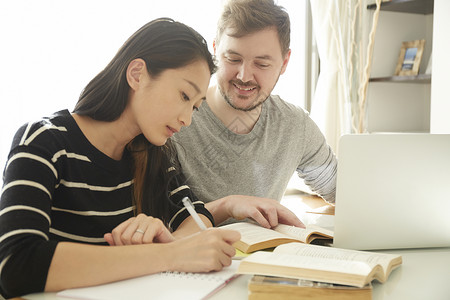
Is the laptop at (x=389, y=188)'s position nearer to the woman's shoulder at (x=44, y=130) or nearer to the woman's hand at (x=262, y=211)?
the woman's hand at (x=262, y=211)

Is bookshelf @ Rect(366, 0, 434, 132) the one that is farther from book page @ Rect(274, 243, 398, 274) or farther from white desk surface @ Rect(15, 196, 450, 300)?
book page @ Rect(274, 243, 398, 274)

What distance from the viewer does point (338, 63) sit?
310 cm

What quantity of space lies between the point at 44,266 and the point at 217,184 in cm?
86

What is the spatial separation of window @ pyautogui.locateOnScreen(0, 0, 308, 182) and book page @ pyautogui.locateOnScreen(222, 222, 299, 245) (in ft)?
4.53

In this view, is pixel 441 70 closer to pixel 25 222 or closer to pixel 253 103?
pixel 253 103

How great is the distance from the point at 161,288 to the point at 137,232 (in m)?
0.17

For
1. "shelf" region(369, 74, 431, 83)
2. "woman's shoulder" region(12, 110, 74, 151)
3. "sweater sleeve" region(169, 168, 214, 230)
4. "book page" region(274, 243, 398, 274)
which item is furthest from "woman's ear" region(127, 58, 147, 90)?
"shelf" region(369, 74, 431, 83)

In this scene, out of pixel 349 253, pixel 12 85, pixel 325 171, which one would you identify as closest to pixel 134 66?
pixel 349 253

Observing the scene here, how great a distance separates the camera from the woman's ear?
1.17 meters

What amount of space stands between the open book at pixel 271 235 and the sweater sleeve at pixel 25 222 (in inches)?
15.7

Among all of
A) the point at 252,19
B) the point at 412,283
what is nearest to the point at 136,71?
the point at 252,19

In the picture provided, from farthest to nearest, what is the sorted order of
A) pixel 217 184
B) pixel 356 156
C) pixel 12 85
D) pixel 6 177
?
pixel 12 85 → pixel 217 184 → pixel 356 156 → pixel 6 177

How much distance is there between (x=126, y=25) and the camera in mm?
2549

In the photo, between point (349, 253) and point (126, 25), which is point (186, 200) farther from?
point (126, 25)
